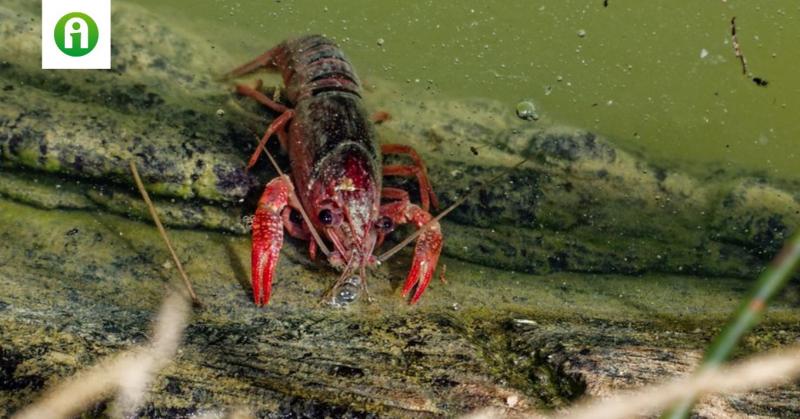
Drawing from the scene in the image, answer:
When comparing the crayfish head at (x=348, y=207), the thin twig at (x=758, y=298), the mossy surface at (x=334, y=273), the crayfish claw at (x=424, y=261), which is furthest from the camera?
the crayfish head at (x=348, y=207)

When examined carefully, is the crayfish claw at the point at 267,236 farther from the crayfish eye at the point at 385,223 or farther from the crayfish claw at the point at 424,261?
the crayfish claw at the point at 424,261

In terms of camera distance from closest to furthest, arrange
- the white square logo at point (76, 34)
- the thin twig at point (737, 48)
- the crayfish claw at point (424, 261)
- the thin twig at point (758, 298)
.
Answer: the thin twig at point (758, 298)
the crayfish claw at point (424, 261)
the white square logo at point (76, 34)
the thin twig at point (737, 48)

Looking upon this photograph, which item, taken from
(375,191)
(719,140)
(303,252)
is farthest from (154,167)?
(719,140)

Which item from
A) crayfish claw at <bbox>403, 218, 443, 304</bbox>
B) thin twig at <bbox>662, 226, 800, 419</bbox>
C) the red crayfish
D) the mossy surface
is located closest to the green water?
the mossy surface

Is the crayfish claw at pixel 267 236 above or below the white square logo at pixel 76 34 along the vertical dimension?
below

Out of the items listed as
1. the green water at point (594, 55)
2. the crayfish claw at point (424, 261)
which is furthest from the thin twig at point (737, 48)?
the crayfish claw at point (424, 261)

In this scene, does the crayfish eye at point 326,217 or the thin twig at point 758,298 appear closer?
the thin twig at point 758,298

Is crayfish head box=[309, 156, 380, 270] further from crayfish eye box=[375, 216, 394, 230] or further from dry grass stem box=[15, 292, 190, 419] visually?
dry grass stem box=[15, 292, 190, 419]
